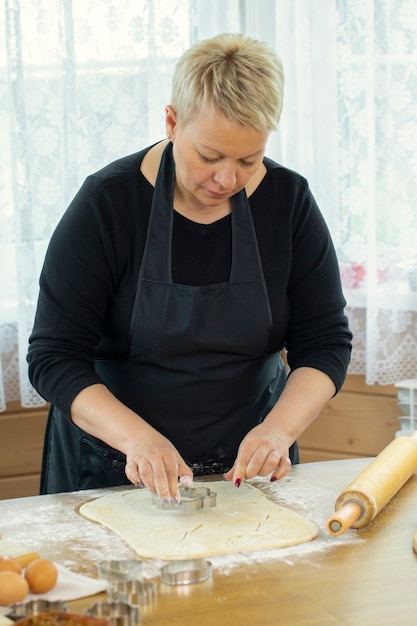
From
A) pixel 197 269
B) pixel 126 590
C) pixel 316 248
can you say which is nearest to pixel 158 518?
pixel 126 590

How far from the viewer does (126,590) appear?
133 cm

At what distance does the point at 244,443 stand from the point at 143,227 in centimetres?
49

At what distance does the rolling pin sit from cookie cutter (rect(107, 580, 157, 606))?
1.15 feet

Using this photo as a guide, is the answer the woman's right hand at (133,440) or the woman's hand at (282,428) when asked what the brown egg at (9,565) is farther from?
the woman's hand at (282,428)

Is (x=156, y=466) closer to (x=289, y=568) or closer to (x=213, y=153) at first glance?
(x=289, y=568)

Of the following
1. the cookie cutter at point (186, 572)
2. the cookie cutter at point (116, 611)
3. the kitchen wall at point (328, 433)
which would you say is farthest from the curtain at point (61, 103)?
the cookie cutter at point (116, 611)

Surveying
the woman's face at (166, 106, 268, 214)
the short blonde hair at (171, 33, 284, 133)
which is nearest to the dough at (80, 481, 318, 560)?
the woman's face at (166, 106, 268, 214)

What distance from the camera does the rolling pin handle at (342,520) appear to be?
1.51 meters

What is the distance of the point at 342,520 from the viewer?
151cm

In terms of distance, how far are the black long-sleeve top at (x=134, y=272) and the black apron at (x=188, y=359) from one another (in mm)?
25

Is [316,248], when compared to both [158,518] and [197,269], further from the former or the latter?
[158,518]

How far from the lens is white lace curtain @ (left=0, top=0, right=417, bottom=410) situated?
2.70 meters

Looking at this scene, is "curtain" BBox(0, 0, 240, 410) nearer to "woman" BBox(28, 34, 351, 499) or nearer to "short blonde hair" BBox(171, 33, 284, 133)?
"woman" BBox(28, 34, 351, 499)

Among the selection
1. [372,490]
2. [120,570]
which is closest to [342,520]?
[372,490]
